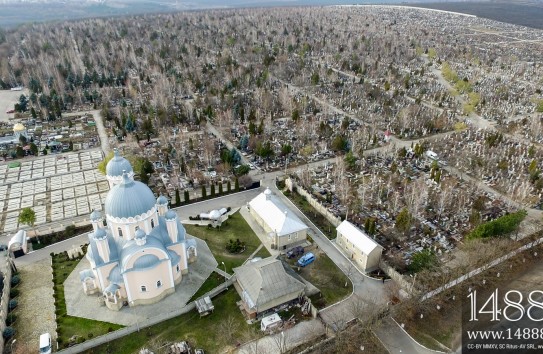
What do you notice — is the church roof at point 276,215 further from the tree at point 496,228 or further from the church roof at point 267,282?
the tree at point 496,228

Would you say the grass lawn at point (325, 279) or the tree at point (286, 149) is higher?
the tree at point (286, 149)

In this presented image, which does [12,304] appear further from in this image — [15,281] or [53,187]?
[53,187]

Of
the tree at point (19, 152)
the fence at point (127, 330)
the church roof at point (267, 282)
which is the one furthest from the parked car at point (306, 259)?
the tree at point (19, 152)

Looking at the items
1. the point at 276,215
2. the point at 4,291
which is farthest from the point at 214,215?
the point at 4,291

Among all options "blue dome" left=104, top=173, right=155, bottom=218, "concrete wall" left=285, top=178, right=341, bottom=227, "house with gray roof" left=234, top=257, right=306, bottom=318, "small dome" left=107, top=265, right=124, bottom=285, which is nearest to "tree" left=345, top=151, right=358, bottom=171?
"concrete wall" left=285, top=178, right=341, bottom=227

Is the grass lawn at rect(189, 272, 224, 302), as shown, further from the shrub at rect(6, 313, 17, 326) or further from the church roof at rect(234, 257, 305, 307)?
the shrub at rect(6, 313, 17, 326)

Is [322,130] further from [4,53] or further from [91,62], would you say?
[4,53]
